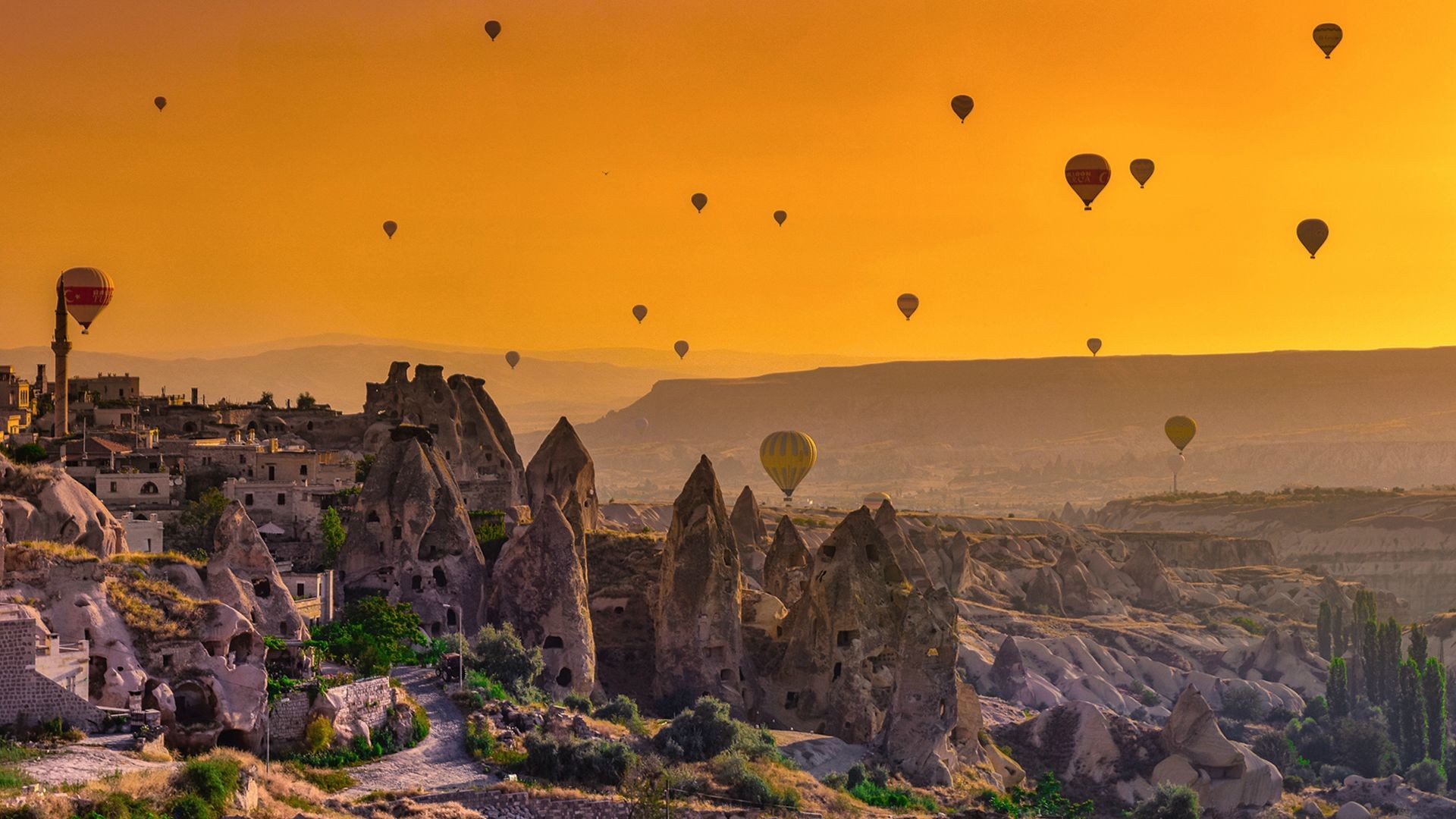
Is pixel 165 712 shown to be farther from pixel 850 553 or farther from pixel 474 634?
pixel 850 553

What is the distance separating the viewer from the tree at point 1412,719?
9906cm

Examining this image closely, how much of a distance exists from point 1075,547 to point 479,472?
6517 centimetres

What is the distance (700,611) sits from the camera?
6719 cm

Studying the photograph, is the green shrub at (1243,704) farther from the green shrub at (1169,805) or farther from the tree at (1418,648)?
the green shrub at (1169,805)

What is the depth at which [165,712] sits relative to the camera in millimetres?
48125

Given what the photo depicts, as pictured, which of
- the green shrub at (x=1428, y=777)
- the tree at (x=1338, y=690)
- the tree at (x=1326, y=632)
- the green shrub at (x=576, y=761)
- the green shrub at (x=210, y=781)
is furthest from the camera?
the tree at (x=1326, y=632)

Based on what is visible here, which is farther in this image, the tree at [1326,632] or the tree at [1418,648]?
the tree at [1326,632]

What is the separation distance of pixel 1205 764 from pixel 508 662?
75.8ft

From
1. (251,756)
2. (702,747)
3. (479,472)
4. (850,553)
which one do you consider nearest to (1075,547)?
(479,472)

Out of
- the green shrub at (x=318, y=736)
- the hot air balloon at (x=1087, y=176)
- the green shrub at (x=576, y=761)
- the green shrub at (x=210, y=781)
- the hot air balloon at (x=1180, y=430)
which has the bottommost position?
the green shrub at (x=576, y=761)

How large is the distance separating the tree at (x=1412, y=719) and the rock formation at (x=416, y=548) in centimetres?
4768

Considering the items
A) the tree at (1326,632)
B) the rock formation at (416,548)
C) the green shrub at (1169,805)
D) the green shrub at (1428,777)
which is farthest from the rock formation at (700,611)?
the tree at (1326,632)

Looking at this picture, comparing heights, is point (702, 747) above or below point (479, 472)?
below

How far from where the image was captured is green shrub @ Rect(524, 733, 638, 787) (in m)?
54.3
